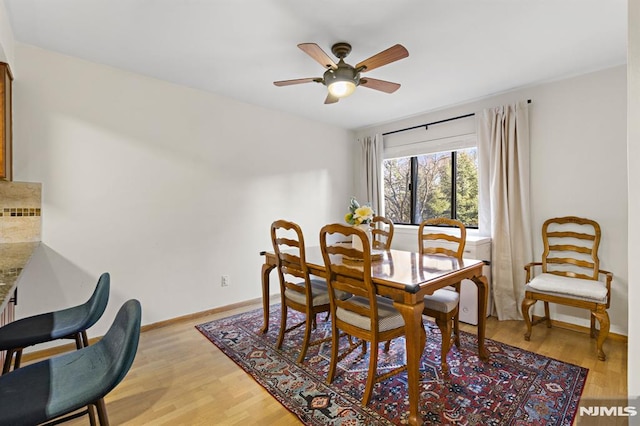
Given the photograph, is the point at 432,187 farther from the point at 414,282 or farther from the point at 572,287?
the point at 414,282

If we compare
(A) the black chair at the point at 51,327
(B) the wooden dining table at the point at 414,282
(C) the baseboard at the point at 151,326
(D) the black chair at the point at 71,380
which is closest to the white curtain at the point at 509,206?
(B) the wooden dining table at the point at 414,282

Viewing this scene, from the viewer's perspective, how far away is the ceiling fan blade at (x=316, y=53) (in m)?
1.86

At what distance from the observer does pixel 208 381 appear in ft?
7.00

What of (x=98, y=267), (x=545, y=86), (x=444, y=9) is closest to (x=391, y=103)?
(x=545, y=86)

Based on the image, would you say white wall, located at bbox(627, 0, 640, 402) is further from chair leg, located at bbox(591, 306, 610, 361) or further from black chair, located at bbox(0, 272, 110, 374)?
black chair, located at bbox(0, 272, 110, 374)

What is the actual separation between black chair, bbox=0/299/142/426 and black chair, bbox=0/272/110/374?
1.28ft

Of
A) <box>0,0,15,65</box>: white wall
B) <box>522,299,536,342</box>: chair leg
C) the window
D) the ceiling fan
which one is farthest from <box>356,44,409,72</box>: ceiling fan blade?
<box>522,299,536,342</box>: chair leg

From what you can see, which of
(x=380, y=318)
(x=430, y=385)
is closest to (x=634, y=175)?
(x=380, y=318)

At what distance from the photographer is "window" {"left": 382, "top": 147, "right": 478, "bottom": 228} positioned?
3.81 m

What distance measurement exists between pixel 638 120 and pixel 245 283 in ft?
11.5

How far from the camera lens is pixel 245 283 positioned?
146 inches

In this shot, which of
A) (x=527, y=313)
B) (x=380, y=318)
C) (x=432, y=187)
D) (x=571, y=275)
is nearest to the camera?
(x=380, y=318)

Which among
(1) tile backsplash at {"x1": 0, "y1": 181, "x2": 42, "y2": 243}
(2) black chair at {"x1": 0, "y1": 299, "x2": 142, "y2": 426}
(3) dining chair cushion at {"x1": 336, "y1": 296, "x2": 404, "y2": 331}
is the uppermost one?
(1) tile backsplash at {"x1": 0, "y1": 181, "x2": 42, "y2": 243}

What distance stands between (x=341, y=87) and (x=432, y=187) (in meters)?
2.42
